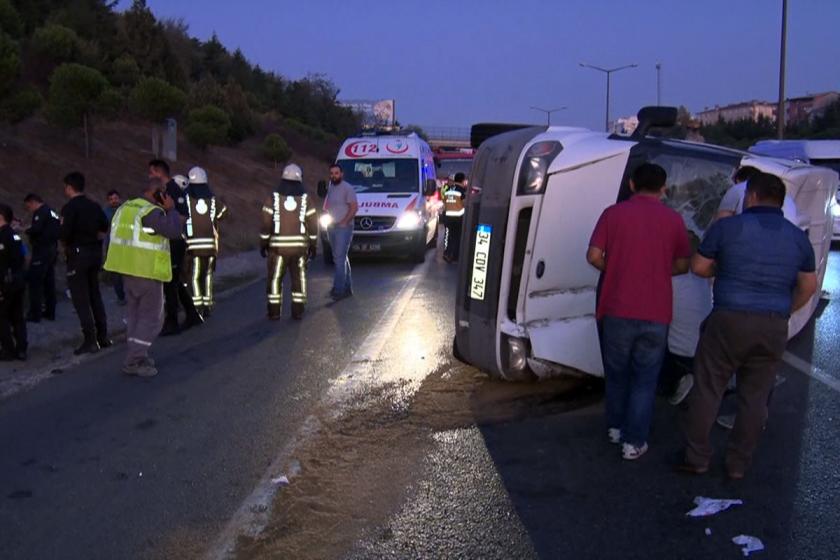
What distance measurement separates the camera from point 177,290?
10.1 metres

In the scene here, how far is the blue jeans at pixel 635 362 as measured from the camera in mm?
5176

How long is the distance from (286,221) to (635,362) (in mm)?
5925

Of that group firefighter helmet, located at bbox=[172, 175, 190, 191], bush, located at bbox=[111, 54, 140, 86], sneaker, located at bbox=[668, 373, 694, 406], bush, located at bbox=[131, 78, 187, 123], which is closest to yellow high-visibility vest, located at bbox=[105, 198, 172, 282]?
firefighter helmet, located at bbox=[172, 175, 190, 191]

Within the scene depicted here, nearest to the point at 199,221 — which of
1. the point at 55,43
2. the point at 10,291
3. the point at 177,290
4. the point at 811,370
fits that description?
the point at 177,290

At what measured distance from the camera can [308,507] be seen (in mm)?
4676

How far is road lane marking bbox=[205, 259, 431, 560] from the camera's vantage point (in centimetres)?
433

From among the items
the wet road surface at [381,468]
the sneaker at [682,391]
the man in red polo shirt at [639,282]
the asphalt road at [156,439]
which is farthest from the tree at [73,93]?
the man in red polo shirt at [639,282]

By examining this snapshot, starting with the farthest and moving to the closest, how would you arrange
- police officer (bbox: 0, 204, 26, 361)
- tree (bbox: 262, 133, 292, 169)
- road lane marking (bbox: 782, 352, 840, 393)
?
tree (bbox: 262, 133, 292, 169) → police officer (bbox: 0, 204, 26, 361) → road lane marking (bbox: 782, 352, 840, 393)

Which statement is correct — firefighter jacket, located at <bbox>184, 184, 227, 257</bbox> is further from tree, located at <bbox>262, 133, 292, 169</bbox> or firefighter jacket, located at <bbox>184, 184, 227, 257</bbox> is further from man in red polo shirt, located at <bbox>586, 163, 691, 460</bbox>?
tree, located at <bbox>262, 133, 292, 169</bbox>

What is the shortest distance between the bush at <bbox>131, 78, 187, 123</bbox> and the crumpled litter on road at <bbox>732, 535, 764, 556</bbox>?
23069 mm

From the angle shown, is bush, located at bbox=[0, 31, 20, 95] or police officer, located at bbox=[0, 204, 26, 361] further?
bush, located at bbox=[0, 31, 20, 95]

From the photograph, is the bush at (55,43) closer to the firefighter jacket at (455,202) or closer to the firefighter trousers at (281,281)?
the firefighter jacket at (455,202)

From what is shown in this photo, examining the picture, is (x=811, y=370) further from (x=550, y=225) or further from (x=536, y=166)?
(x=536, y=166)

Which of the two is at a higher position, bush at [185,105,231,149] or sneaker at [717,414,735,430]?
bush at [185,105,231,149]
